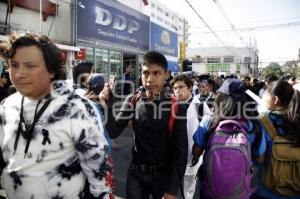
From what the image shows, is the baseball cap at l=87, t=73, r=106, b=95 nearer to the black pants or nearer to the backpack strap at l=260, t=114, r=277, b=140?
the black pants

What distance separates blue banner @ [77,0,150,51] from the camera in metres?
12.8

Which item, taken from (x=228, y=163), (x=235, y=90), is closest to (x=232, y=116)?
(x=235, y=90)

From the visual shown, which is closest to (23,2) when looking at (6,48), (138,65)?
(138,65)

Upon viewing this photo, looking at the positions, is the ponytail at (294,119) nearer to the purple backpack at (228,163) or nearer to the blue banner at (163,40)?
the purple backpack at (228,163)

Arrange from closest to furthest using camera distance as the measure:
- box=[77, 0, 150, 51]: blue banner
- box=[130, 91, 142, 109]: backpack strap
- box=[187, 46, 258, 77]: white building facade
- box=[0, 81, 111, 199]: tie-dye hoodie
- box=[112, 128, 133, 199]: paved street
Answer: box=[0, 81, 111, 199]: tie-dye hoodie < box=[130, 91, 142, 109]: backpack strap < box=[112, 128, 133, 199]: paved street < box=[77, 0, 150, 51]: blue banner < box=[187, 46, 258, 77]: white building facade

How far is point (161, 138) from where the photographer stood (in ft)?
8.17

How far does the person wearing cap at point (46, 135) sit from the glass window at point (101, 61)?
12.2 metres

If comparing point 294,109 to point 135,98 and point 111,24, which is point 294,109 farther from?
point 111,24

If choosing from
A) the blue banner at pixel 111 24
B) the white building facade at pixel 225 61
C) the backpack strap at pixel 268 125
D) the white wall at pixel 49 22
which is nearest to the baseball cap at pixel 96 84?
the backpack strap at pixel 268 125

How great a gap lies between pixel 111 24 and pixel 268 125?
13.1 m

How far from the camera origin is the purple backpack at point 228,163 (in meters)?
2.28

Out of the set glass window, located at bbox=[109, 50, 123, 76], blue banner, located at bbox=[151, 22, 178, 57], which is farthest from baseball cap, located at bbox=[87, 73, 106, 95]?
blue banner, located at bbox=[151, 22, 178, 57]

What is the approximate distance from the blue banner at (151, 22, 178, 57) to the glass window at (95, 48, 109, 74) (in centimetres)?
551

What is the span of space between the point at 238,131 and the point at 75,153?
4.36ft
